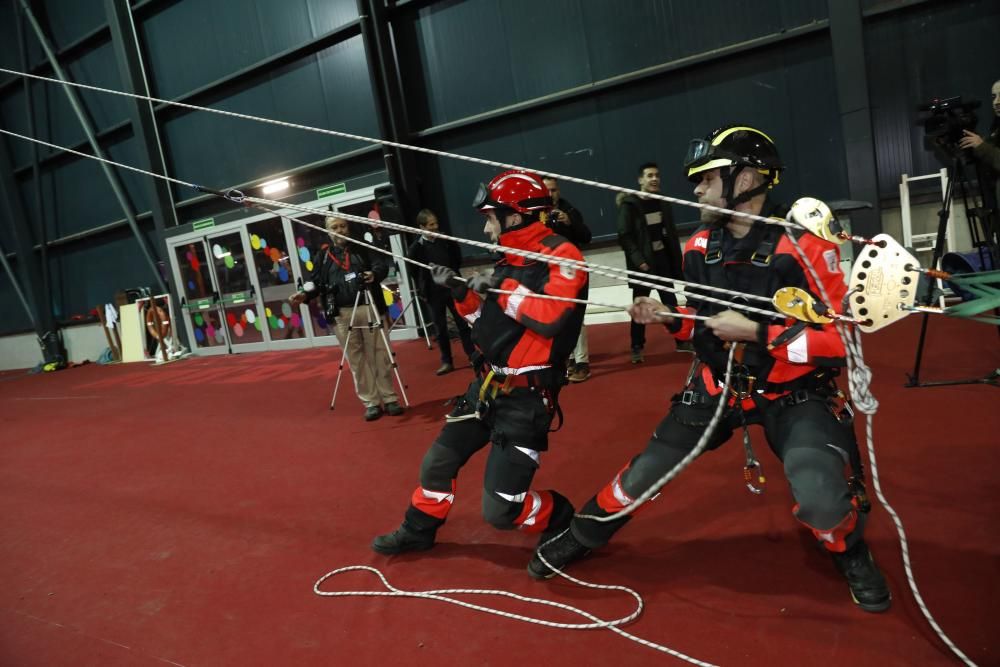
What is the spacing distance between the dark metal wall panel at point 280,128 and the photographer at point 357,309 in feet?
17.1

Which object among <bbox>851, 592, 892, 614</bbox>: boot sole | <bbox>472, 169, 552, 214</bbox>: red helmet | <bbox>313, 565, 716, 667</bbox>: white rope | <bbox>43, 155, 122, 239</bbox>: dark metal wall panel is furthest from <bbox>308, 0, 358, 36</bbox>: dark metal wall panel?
<bbox>851, 592, 892, 614</bbox>: boot sole

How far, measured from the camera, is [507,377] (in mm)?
2566

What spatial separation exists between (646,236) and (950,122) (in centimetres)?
235

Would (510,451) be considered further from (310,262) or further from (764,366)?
(310,262)

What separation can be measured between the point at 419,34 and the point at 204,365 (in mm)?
6997

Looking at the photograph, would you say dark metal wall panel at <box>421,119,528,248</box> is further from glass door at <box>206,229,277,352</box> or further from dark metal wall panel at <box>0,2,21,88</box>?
dark metal wall panel at <box>0,2,21,88</box>

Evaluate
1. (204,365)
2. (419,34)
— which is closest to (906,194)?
(419,34)

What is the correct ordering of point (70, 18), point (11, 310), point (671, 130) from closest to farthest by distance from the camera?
point (671, 130)
point (70, 18)
point (11, 310)

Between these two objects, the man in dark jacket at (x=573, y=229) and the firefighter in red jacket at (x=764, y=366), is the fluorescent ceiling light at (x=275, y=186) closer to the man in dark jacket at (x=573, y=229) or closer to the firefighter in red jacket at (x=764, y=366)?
the man in dark jacket at (x=573, y=229)

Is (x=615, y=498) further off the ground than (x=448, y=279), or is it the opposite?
(x=448, y=279)

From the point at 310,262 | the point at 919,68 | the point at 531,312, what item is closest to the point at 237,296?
the point at 310,262

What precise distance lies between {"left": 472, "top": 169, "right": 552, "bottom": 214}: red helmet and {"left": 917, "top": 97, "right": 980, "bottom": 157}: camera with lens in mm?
2983

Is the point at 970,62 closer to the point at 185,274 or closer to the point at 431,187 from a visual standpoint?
the point at 431,187

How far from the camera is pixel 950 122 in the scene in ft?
12.4
